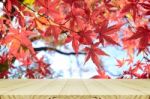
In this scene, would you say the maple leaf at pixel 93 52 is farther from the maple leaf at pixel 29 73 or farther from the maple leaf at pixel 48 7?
the maple leaf at pixel 29 73

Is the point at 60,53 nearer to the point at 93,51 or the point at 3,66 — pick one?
the point at 3,66

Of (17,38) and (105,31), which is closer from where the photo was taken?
(105,31)

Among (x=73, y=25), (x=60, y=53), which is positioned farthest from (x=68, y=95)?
(x=60, y=53)

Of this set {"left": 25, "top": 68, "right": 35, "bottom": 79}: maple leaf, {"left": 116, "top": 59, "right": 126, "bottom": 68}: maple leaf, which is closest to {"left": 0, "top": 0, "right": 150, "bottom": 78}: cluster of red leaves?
{"left": 116, "top": 59, "right": 126, "bottom": 68}: maple leaf

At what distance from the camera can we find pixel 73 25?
5.24ft

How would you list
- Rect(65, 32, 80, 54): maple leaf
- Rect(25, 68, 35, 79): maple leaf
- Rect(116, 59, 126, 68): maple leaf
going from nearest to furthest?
Rect(65, 32, 80, 54): maple leaf → Rect(116, 59, 126, 68): maple leaf → Rect(25, 68, 35, 79): maple leaf

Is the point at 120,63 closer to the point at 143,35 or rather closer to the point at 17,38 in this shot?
the point at 143,35

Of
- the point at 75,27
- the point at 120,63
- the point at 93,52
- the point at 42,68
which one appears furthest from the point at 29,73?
the point at 93,52

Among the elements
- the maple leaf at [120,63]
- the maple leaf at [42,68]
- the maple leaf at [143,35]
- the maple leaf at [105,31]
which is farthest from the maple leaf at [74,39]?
the maple leaf at [42,68]

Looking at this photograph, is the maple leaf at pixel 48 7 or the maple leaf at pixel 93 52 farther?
the maple leaf at pixel 48 7

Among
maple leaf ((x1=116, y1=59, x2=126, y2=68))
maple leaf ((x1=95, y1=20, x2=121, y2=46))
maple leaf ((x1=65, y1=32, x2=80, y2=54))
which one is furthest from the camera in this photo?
maple leaf ((x1=116, y1=59, x2=126, y2=68))

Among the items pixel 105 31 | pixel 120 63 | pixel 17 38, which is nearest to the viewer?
pixel 105 31

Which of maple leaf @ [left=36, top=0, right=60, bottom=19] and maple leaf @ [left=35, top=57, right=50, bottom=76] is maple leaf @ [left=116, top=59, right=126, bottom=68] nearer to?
maple leaf @ [left=35, top=57, right=50, bottom=76]

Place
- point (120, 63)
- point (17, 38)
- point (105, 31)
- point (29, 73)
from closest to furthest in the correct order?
point (105, 31) < point (17, 38) < point (120, 63) < point (29, 73)
